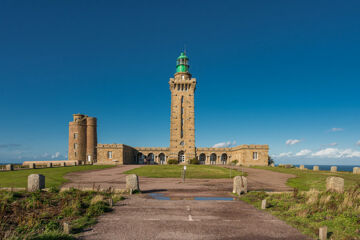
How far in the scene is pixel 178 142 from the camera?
6228 centimetres

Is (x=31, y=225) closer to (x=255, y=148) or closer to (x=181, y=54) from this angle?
(x=255, y=148)

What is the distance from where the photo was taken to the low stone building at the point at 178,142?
59750mm

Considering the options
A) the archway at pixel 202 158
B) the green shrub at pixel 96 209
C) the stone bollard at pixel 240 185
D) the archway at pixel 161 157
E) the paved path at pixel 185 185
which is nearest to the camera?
the green shrub at pixel 96 209

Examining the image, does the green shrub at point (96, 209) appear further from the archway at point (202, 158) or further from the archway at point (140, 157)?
the archway at point (202, 158)

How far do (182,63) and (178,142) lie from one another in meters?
21.9

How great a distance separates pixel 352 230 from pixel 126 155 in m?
54.9

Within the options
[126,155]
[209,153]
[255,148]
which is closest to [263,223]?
[255,148]

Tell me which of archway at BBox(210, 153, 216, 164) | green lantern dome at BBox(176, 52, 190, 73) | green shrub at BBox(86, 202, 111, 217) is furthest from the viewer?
archway at BBox(210, 153, 216, 164)

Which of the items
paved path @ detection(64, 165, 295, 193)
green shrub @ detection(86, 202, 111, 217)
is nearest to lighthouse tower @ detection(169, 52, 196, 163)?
paved path @ detection(64, 165, 295, 193)

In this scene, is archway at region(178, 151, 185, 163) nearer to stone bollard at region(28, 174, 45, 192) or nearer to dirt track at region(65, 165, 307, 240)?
stone bollard at region(28, 174, 45, 192)

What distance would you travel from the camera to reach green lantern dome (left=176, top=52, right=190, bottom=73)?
213 feet

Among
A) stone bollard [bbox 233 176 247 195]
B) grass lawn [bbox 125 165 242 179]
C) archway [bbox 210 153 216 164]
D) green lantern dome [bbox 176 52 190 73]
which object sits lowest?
archway [bbox 210 153 216 164]

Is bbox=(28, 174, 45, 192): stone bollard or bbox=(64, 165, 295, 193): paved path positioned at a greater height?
bbox=(28, 174, 45, 192): stone bollard

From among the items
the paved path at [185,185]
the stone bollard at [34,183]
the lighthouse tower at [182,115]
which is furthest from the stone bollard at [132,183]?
the lighthouse tower at [182,115]
